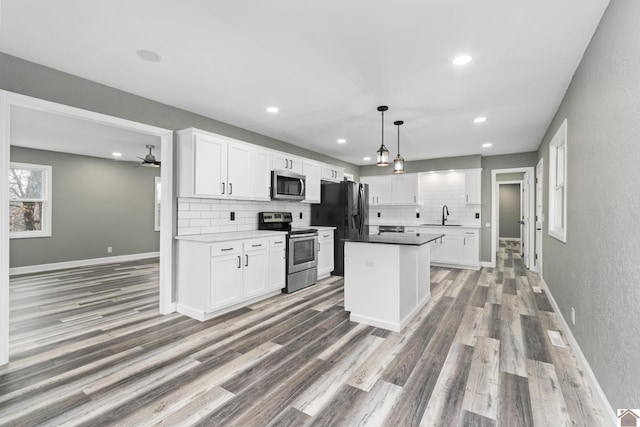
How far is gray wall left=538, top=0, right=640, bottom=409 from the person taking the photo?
60.0 inches

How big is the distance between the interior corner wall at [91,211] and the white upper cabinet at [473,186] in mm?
7767

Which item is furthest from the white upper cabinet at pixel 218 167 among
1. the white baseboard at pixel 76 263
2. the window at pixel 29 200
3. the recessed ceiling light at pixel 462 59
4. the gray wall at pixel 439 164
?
the white baseboard at pixel 76 263

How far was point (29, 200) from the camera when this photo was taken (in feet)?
19.9

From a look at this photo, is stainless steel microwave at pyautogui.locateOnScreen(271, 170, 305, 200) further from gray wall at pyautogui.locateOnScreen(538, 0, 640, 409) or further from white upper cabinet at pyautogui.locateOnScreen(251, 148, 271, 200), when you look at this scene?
gray wall at pyautogui.locateOnScreen(538, 0, 640, 409)

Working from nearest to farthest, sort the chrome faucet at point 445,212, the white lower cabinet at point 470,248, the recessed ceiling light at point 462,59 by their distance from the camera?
the recessed ceiling light at point 462,59, the white lower cabinet at point 470,248, the chrome faucet at point 445,212

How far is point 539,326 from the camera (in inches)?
128

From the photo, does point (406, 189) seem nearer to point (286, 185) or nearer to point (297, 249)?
point (286, 185)

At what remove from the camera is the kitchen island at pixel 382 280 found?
10.3ft

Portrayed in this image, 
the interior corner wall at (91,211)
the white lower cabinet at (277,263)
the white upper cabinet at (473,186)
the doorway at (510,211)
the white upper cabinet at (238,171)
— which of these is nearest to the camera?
the white upper cabinet at (238,171)

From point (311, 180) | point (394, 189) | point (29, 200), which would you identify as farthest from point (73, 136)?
point (394, 189)

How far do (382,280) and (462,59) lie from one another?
2207mm

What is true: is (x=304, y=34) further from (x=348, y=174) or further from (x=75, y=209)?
(x=75, y=209)

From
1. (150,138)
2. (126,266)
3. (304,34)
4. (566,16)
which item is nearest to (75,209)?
(126,266)

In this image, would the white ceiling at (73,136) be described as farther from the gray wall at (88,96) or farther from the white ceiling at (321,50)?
the white ceiling at (321,50)
